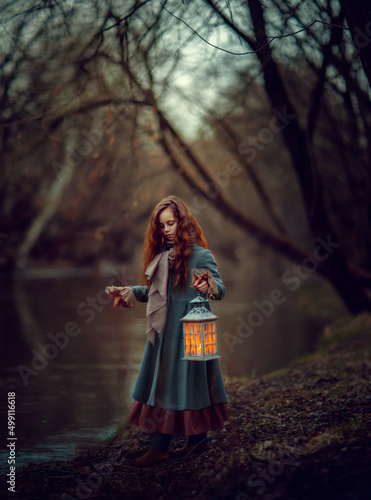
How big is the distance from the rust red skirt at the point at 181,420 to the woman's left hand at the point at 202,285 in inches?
34.6

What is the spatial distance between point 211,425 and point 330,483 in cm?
120

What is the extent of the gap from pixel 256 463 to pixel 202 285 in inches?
49.4

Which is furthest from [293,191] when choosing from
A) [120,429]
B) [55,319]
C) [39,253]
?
[39,253]

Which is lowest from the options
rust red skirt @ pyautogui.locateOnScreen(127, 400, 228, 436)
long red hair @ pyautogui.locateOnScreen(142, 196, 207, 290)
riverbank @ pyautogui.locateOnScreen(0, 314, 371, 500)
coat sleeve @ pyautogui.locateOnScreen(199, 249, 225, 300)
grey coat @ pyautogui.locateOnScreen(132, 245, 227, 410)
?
riverbank @ pyautogui.locateOnScreen(0, 314, 371, 500)

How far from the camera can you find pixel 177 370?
14.8 feet

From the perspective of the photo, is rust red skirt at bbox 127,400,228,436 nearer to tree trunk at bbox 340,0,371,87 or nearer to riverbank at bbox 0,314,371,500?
riverbank at bbox 0,314,371,500

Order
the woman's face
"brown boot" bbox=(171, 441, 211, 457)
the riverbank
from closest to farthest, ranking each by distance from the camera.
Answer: the riverbank
"brown boot" bbox=(171, 441, 211, 457)
the woman's face

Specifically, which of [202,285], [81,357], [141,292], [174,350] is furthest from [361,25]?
[81,357]

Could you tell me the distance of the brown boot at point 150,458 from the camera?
4.49m

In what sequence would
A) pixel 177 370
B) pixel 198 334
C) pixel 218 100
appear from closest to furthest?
pixel 198 334 < pixel 177 370 < pixel 218 100

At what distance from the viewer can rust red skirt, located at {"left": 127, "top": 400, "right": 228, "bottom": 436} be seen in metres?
4.43

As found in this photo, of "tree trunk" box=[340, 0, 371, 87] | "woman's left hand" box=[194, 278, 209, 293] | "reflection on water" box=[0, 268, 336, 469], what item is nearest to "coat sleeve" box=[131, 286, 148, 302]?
"woman's left hand" box=[194, 278, 209, 293]

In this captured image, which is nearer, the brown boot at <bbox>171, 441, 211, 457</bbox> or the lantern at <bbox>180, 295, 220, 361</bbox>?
the lantern at <bbox>180, 295, 220, 361</bbox>

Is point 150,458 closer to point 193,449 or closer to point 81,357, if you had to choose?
point 193,449
